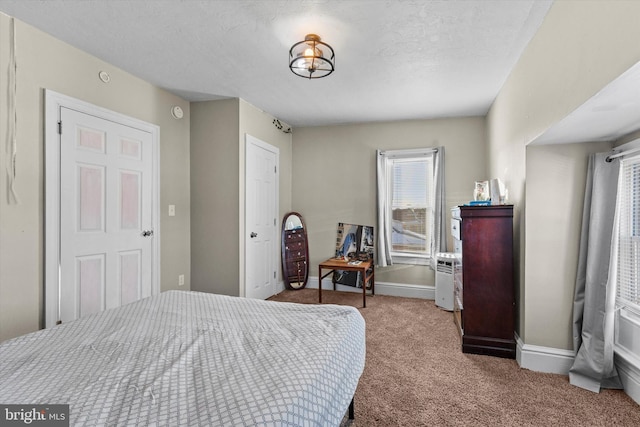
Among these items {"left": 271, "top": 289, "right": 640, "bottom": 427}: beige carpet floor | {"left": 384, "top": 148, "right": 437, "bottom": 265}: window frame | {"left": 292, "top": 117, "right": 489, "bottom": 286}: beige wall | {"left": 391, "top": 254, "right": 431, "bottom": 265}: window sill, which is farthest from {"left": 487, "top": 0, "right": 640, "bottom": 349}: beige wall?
{"left": 391, "top": 254, "right": 431, "bottom": 265}: window sill

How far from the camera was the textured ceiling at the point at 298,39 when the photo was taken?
2.02 meters

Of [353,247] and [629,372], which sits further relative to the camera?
[353,247]

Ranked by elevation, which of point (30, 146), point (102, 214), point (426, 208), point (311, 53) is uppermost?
point (311, 53)

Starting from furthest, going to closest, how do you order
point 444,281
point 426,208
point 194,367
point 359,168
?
point 359,168
point 426,208
point 444,281
point 194,367

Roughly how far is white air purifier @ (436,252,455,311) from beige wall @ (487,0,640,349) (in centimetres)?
120

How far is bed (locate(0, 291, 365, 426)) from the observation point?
95cm

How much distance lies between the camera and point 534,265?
8.09ft

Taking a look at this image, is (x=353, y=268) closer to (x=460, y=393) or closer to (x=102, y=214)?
(x=460, y=393)

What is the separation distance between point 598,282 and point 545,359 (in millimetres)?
727

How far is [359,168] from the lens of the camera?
4.73m

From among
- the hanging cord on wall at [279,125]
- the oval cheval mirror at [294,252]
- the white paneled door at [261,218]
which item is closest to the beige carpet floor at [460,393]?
the white paneled door at [261,218]

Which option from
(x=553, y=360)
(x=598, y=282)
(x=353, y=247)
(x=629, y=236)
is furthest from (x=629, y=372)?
(x=353, y=247)

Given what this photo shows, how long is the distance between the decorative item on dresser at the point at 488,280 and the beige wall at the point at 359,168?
1661 mm

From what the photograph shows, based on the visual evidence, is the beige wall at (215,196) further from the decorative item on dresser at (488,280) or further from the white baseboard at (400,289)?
the decorative item on dresser at (488,280)
